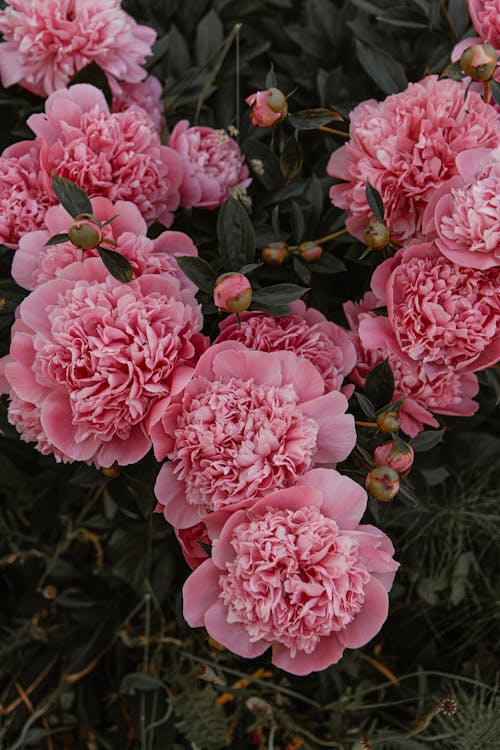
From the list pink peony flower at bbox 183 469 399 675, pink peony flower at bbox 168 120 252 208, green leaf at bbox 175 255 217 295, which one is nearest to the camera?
pink peony flower at bbox 183 469 399 675

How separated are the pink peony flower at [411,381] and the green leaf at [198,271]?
13 centimetres

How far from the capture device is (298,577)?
0.52 metres

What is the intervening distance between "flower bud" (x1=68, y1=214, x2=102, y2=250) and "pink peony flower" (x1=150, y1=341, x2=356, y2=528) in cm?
12

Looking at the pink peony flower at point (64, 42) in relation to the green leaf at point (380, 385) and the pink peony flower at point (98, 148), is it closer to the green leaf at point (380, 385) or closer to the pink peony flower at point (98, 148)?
the pink peony flower at point (98, 148)

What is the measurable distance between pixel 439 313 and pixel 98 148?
331mm

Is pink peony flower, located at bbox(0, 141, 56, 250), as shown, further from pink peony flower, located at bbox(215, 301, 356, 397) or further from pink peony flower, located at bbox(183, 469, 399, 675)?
pink peony flower, located at bbox(183, 469, 399, 675)

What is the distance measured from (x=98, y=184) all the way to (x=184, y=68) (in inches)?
12.4

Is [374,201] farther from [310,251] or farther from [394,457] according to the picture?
[394,457]

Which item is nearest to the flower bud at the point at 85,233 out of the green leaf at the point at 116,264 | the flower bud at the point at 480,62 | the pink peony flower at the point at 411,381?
the green leaf at the point at 116,264

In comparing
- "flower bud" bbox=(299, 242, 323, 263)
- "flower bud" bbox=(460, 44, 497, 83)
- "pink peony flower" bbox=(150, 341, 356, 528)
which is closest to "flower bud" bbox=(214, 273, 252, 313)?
"pink peony flower" bbox=(150, 341, 356, 528)

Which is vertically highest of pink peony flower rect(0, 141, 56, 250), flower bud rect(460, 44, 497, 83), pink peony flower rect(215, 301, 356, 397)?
flower bud rect(460, 44, 497, 83)

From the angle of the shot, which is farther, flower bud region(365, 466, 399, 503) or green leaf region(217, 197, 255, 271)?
green leaf region(217, 197, 255, 271)

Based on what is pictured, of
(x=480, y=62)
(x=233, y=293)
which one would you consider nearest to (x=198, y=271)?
(x=233, y=293)

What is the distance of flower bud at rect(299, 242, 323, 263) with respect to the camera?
0.69m
